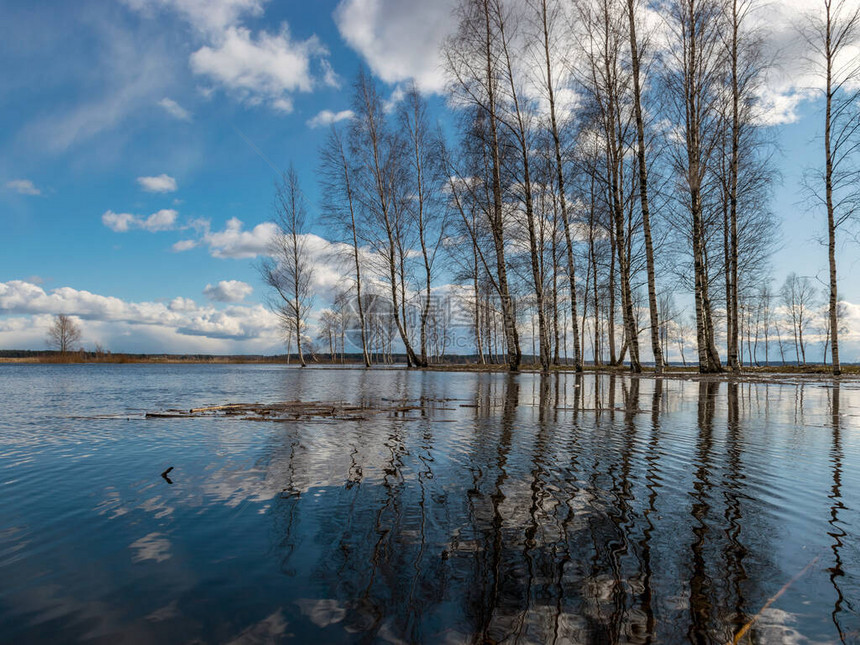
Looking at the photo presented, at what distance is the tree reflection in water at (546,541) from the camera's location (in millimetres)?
1327

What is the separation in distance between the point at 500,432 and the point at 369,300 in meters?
28.5

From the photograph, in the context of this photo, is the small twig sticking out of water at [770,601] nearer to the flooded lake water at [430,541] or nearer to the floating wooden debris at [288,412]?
the flooded lake water at [430,541]

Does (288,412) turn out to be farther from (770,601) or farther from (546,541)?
(770,601)

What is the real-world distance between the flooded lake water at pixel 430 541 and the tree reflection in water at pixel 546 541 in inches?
0.4

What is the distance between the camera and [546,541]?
190 centimetres

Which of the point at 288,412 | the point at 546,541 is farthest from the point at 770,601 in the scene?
the point at 288,412

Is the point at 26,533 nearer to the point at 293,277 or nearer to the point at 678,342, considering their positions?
the point at 293,277

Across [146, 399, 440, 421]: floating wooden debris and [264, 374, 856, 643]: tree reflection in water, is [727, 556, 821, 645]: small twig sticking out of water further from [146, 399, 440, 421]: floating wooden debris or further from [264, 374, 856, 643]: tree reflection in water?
[146, 399, 440, 421]: floating wooden debris

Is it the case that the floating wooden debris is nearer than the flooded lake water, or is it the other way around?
the flooded lake water

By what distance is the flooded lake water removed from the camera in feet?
4.35

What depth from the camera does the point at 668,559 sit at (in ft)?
5.67

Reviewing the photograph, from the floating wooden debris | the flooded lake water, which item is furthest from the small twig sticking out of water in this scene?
the floating wooden debris

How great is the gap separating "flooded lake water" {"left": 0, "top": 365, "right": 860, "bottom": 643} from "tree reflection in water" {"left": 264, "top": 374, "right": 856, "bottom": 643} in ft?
0.03

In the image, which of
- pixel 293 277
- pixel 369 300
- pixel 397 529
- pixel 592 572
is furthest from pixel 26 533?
pixel 293 277
